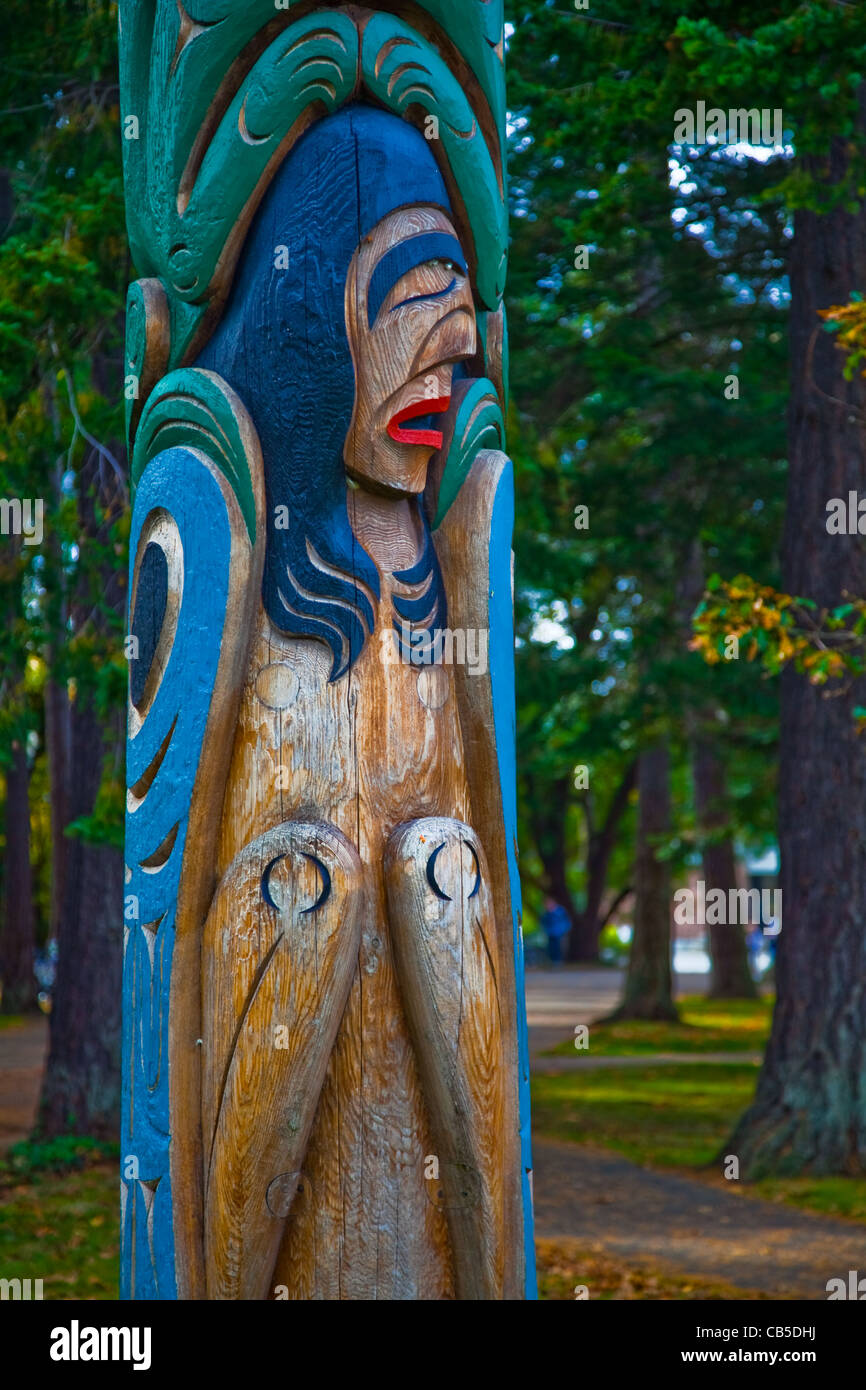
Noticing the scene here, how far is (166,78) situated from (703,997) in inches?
943

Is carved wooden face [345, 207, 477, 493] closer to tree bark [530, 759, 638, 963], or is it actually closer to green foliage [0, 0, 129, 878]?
green foliage [0, 0, 129, 878]

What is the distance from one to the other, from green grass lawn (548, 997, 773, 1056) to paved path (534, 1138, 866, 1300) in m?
7.05

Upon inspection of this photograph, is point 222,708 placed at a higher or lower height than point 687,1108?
higher

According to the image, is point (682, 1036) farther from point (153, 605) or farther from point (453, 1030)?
point (153, 605)

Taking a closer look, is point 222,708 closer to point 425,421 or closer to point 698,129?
point 425,421

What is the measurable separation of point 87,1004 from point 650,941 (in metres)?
10.4

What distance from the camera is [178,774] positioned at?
3160 millimetres

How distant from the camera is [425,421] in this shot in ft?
11.1

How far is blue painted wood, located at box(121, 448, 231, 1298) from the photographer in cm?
309

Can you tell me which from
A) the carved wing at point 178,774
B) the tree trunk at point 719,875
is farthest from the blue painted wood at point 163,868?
the tree trunk at point 719,875

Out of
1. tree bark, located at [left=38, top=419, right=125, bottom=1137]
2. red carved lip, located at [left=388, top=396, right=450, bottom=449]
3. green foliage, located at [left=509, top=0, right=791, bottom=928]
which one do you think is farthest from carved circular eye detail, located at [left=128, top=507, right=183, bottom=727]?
tree bark, located at [left=38, top=419, right=125, bottom=1137]

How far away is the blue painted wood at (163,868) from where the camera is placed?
10.1ft

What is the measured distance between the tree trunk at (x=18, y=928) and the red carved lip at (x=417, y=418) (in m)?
20.5
